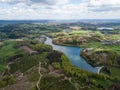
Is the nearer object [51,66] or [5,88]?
[5,88]

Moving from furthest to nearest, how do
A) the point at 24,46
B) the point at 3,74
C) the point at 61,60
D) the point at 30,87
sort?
the point at 24,46
the point at 61,60
the point at 3,74
the point at 30,87

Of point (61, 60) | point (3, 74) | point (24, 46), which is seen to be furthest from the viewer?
point (24, 46)

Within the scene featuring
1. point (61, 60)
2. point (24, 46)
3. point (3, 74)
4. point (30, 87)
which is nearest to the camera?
point (30, 87)

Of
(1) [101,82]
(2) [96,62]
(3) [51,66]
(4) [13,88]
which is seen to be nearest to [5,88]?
(4) [13,88]

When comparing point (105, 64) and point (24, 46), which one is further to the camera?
point (24, 46)

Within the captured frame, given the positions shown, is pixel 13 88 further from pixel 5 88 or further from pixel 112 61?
pixel 112 61

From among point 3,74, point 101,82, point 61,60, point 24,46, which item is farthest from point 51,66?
point 24,46

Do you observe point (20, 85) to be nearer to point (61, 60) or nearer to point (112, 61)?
point (61, 60)
